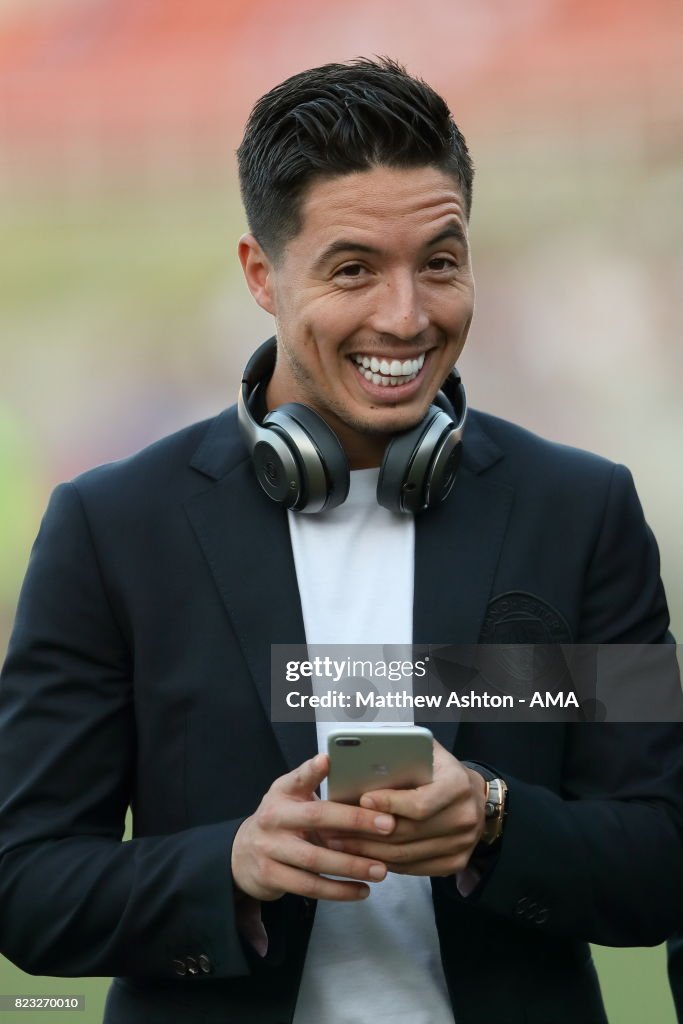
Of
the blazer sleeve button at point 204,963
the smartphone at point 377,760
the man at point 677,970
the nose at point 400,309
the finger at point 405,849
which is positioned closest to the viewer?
the smartphone at point 377,760

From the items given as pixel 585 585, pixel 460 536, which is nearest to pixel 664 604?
pixel 585 585

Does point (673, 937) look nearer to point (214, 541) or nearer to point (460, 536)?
point (460, 536)

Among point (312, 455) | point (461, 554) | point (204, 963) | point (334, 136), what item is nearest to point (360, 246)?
point (334, 136)

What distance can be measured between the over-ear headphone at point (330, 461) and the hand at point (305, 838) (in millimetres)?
481

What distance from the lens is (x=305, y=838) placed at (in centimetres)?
178

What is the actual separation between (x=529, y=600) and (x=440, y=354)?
39cm

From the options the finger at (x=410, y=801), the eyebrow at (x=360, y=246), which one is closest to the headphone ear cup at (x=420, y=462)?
the eyebrow at (x=360, y=246)

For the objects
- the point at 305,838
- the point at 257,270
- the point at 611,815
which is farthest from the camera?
the point at 257,270

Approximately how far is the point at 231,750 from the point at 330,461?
17.2 inches

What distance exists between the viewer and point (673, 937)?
7.02 ft

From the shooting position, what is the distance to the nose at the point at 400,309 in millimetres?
1978

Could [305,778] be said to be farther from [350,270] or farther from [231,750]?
[350,270]

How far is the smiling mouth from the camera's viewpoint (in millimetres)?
2025

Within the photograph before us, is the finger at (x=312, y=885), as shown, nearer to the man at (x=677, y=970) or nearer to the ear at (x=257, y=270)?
the man at (x=677, y=970)
